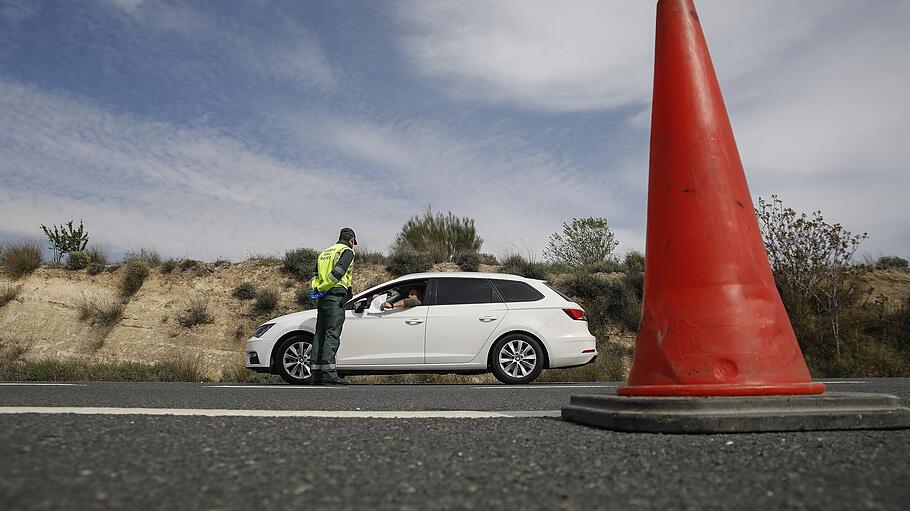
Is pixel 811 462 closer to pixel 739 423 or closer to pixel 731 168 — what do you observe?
pixel 739 423

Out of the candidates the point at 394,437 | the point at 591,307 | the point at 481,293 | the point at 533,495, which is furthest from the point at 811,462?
the point at 591,307

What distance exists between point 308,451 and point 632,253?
22.6m

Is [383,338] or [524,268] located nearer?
[383,338]

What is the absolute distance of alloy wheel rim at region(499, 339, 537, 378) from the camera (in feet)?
33.9

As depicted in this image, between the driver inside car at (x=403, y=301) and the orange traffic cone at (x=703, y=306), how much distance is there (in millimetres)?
6643

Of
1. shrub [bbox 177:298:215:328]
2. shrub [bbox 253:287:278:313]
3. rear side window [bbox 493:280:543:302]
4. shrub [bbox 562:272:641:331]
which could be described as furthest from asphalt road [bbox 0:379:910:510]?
shrub [bbox 177:298:215:328]

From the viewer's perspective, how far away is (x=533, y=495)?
2.13 meters

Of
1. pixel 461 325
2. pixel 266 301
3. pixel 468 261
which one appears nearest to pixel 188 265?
pixel 266 301

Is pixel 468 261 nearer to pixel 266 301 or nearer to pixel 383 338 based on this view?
pixel 266 301

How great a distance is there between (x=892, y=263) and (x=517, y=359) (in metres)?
24.4

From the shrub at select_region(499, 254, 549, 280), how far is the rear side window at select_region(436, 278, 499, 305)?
460 inches

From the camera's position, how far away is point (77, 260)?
76.8ft

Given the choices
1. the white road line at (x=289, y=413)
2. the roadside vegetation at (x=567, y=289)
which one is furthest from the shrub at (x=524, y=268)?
the white road line at (x=289, y=413)

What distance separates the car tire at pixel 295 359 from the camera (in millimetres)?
10430
